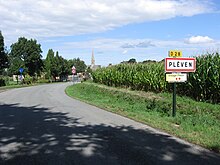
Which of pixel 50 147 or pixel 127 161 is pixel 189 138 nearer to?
pixel 127 161

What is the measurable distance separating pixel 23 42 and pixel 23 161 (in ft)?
276

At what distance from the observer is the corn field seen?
14.5 m

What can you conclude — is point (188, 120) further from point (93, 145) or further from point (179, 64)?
point (93, 145)

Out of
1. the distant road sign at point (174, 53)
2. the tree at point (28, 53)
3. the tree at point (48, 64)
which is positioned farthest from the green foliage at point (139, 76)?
the tree at point (48, 64)

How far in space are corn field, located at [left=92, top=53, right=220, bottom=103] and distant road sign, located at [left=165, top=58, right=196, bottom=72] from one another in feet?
9.37

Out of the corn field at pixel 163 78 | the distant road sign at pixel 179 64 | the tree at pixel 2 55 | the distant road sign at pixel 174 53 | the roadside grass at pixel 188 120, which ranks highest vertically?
the tree at pixel 2 55

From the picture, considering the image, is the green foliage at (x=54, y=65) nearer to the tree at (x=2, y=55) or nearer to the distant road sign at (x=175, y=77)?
the tree at (x=2, y=55)

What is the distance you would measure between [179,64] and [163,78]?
829 cm

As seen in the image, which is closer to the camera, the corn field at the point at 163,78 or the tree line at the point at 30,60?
the corn field at the point at 163,78

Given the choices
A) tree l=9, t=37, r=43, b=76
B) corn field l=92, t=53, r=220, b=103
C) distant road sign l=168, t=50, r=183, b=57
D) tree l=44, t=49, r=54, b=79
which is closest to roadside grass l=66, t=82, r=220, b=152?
corn field l=92, t=53, r=220, b=103

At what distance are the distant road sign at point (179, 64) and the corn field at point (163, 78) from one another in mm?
2857

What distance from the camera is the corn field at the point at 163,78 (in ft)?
47.7

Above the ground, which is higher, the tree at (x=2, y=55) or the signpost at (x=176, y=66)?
the tree at (x=2, y=55)

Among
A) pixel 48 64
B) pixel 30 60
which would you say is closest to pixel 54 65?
pixel 48 64
